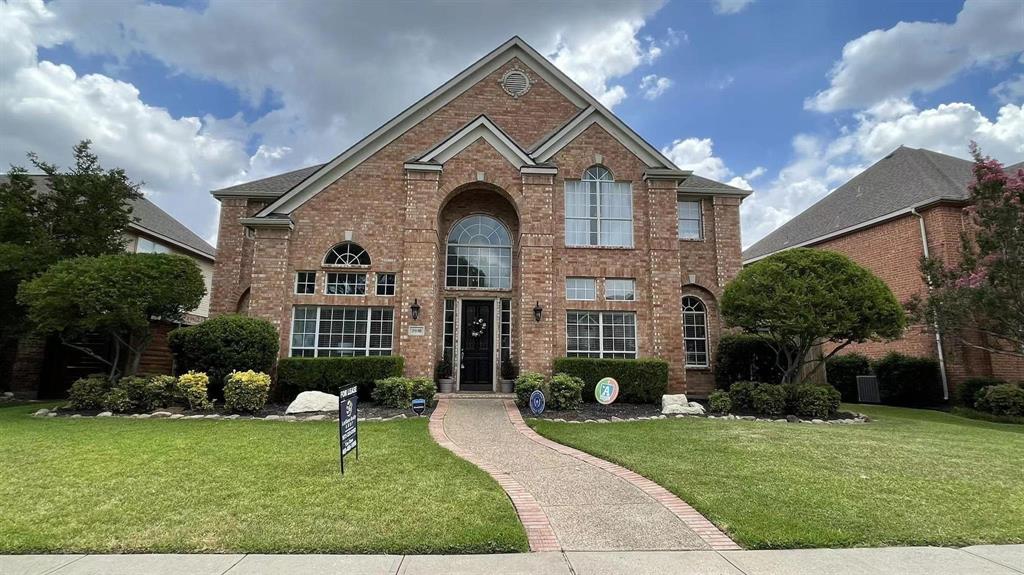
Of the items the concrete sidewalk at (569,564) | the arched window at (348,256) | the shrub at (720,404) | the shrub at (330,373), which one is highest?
the arched window at (348,256)

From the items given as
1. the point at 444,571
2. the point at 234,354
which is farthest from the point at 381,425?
the point at 444,571

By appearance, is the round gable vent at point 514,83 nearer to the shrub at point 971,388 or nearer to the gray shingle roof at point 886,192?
the gray shingle roof at point 886,192

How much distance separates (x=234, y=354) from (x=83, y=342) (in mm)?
5517

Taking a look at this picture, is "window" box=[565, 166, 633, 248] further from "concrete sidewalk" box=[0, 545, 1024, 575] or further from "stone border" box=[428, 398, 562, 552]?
"concrete sidewalk" box=[0, 545, 1024, 575]

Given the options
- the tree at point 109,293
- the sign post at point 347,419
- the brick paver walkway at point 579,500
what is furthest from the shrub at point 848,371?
the tree at point 109,293

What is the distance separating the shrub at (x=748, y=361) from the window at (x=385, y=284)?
433 inches

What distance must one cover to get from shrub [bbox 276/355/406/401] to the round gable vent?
1023 cm

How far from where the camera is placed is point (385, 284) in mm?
14203

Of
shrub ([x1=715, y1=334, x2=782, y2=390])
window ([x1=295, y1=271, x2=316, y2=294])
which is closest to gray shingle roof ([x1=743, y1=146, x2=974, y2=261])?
shrub ([x1=715, y1=334, x2=782, y2=390])

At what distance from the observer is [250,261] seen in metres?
16.7

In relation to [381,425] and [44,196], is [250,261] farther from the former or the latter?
[381,425]

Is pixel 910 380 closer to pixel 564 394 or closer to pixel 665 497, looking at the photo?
pixel 564 394

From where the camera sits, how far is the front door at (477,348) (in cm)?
1486

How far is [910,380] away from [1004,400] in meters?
3.10
